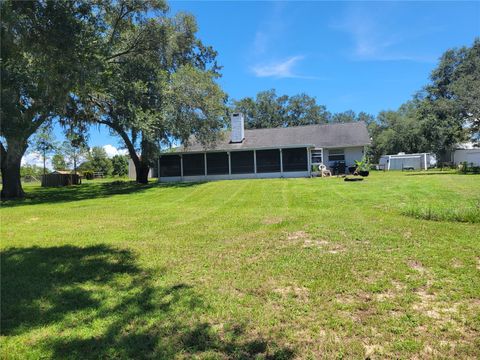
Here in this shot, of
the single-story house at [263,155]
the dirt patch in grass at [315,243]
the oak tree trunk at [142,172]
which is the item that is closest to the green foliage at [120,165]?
Answer: the single-story house at [263,155]

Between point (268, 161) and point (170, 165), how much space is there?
7235mm

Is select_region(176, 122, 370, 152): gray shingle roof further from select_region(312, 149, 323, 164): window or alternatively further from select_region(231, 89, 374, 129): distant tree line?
select_region(231, 89, 374, 129): distant tree line

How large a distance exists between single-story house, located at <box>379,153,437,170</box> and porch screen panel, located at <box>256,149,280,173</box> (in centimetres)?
1434

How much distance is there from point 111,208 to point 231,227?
19.1 feet

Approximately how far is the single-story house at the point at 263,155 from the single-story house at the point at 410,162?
9.24 m

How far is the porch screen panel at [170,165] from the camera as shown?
88.5ft

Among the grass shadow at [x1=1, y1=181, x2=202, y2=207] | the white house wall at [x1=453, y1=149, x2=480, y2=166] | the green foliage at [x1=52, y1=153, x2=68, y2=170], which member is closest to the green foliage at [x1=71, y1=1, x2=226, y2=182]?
the grass shadow at [x1=1, y1=181, x2=202, y2=207]

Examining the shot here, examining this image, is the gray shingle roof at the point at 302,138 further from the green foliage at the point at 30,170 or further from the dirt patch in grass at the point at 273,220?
the green foliage at the point at 30,170

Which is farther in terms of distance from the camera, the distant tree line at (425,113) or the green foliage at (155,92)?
the distant tree line at (425,113)

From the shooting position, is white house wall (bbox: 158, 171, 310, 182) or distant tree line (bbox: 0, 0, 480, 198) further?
white house wall (bbox: 158, 171, 310, 182)

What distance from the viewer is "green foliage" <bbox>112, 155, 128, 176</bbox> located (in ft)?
160

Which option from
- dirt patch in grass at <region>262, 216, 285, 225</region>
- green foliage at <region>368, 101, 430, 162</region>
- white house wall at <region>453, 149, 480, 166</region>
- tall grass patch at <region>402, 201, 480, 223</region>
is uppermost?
green foliage at <region>368, 101, 430, 162</region>

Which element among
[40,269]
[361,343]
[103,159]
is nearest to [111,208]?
[40,269]

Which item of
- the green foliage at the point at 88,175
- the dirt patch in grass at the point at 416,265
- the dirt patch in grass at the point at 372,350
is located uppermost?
the green foliage at the point at 88,175
